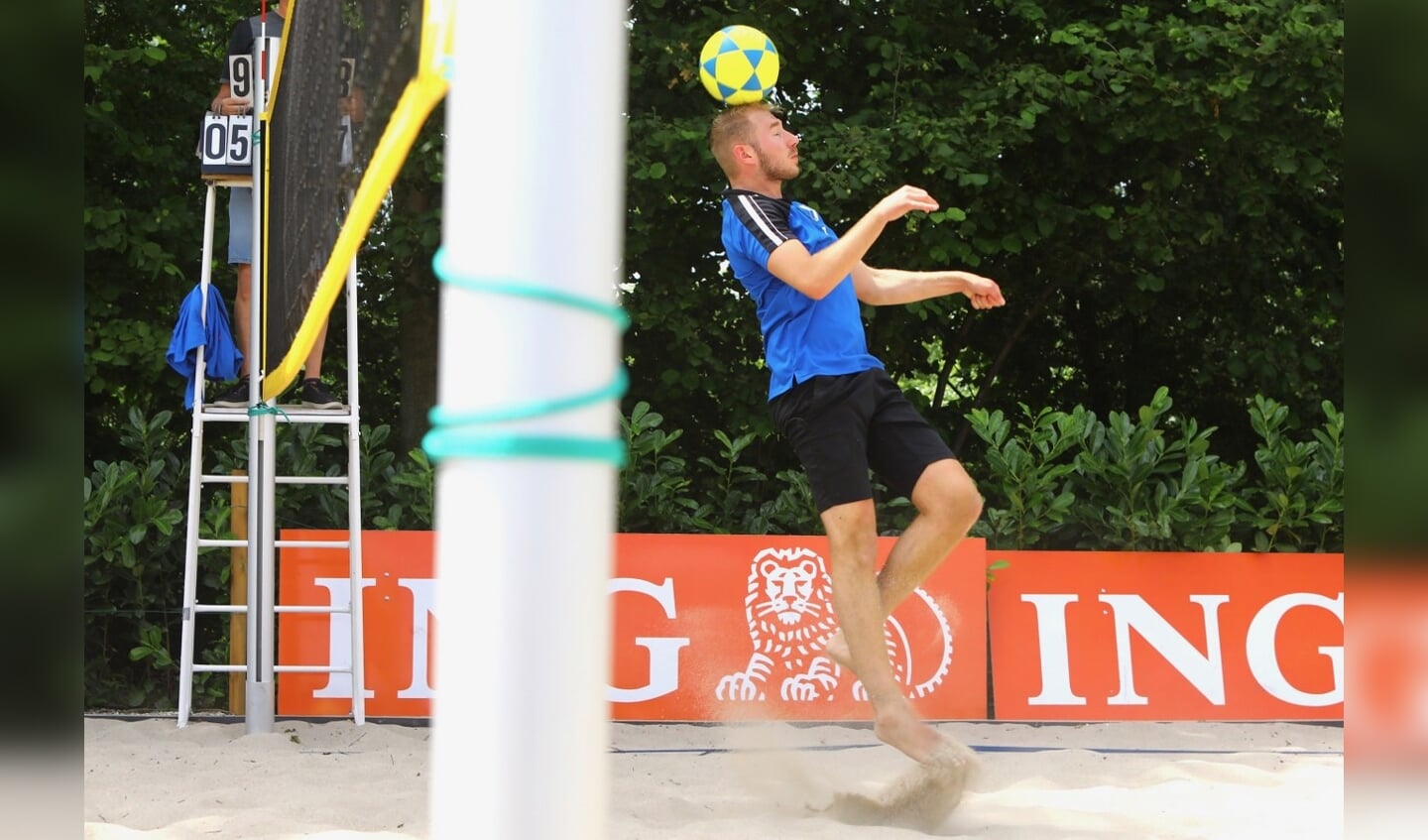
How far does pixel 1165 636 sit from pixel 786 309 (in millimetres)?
3036

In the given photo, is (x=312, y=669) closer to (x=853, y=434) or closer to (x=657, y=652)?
(x=657, y=652)

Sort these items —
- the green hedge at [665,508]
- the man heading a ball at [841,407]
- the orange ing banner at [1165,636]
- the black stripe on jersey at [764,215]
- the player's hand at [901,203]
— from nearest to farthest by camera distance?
the player's hand at [901,203] < the man heading a ball at [841,407] < the black stripe on jersey at [764,215] < the orange ing banner at [1165,636] < the green hedge at [665,508]

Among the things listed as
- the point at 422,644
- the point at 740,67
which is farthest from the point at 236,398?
the point at 740,67

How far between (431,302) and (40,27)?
8881mm

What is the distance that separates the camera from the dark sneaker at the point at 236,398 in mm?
6074

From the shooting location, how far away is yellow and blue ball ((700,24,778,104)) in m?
4.54

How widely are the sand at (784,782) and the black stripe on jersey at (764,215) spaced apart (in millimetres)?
1632

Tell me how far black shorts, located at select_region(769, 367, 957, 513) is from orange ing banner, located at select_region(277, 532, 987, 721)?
203 centimetres

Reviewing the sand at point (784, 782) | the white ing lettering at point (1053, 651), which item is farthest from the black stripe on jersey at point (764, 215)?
the white ing lettering at point (1053, 651)

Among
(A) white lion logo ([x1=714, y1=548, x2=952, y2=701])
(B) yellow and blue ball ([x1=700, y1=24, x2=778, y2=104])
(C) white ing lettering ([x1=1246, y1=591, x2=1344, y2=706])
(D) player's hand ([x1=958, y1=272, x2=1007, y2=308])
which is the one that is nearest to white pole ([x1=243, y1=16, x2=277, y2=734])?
(A) white lion logo ([x1=714, y1=548, x2=952, y2=701])

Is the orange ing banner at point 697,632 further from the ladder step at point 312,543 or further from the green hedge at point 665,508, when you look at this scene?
the green hedge at point 665,508

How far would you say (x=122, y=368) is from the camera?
9.26 metres

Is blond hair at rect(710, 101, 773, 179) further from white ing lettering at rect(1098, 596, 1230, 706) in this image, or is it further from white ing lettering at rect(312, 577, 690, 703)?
white ing lettering at rect(1098, 596, 1230, 706)

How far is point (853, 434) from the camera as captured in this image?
13.9 ft
